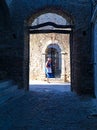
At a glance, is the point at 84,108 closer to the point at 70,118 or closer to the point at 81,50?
the point at 70,118

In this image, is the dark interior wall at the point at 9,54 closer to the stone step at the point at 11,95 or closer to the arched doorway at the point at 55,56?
the stone step at the point at 11,95

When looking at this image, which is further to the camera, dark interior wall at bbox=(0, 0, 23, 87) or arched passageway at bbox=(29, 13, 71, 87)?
arched passageway at bbox=(29, 13, 71, 87)

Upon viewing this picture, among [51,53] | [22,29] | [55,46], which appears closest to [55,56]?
[51,53]

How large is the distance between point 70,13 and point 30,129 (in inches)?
226

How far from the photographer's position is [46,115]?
6055 mm

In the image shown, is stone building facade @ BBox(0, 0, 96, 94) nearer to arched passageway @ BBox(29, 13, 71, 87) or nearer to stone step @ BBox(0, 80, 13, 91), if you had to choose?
stone step @ BBox(0, 80, 13, 91)

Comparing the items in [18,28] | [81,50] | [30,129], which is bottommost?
[30,129]

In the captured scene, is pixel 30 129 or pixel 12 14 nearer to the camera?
pixel 30 129

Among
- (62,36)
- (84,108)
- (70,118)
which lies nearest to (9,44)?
(84,108)

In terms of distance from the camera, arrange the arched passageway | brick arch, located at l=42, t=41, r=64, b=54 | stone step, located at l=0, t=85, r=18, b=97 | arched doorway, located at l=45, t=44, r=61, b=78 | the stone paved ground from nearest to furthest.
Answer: the stone paved ground, stone step, located at l=0, t=85, r=18, b=97, the arched passageway, brick arch, located at l=42, t=41, r=64, b=54, arched doorway, located at l=45, t=44, r=61, b=78

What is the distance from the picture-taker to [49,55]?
18844mm

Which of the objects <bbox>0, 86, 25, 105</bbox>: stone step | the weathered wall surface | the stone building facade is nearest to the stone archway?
the weathered wall surface

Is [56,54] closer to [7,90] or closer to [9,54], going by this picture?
[9,54]

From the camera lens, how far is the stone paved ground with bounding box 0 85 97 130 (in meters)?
5.08
